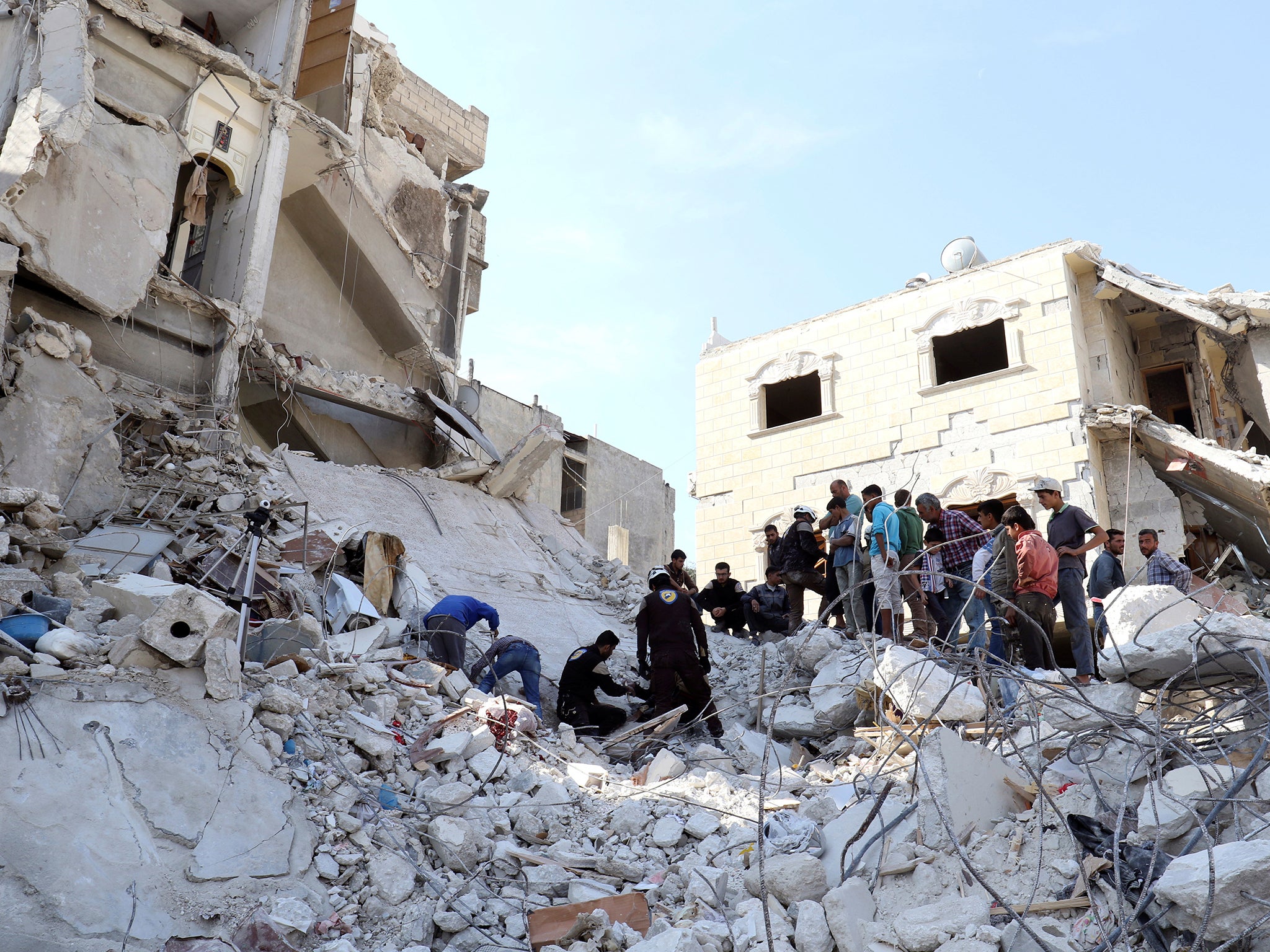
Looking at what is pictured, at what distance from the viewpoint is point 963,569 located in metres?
8.12

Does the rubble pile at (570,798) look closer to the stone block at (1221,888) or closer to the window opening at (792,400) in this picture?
the stone block at (1221,888)

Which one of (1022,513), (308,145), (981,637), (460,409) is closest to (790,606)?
(981,637)

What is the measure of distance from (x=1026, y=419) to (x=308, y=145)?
1128cm

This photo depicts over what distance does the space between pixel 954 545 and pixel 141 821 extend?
20.6 feet

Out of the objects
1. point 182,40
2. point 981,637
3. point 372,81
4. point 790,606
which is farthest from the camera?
point 372,81

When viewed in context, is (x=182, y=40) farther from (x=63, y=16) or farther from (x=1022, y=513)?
(x=1022, y=513)

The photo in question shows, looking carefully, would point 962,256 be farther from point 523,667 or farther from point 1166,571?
point 523,667

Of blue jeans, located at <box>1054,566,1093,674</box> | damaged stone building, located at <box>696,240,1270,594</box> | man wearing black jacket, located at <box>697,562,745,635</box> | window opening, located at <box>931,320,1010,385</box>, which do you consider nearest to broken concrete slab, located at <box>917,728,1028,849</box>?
blue jeans, located at <box>1054,566,1093,674</box>

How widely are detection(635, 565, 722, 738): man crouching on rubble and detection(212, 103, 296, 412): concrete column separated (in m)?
6.18

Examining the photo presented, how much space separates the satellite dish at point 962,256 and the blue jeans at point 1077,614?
33.4ft

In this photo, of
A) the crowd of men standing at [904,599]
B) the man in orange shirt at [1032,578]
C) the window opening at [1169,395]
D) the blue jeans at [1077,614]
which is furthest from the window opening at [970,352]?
the man in orange shirt at [1032,578]

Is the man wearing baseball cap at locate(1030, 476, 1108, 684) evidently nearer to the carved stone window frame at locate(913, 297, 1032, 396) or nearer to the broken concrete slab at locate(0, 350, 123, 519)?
the carved stone window frame at locate(913, 297, 1032, 396)

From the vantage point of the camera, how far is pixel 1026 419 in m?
14.5

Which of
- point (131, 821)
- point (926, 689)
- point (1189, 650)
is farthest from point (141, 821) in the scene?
point (1189, 650)
